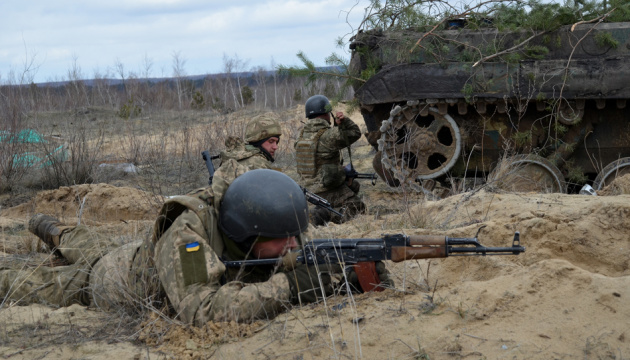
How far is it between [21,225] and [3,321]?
3.92 metres

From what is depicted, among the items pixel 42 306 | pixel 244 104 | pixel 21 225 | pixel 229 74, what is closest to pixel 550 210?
pixel 42 306

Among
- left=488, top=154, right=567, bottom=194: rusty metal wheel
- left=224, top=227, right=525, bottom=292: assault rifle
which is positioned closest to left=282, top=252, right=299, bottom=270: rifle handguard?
left=224, top=227, right=525, bottom=292: assault rifle

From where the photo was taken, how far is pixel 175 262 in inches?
130

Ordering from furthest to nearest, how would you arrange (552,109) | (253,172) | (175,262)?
1. (552,109)
2. (253,172)
3. (175,262)

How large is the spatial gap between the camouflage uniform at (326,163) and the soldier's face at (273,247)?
14.5 ft

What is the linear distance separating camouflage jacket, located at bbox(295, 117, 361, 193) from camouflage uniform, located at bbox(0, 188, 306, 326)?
13.8 feet

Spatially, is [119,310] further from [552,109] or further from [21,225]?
[552,109]

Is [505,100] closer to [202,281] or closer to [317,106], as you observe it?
[317,106]

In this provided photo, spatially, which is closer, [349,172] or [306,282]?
[306,282]

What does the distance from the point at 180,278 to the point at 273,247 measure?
0.52 metres

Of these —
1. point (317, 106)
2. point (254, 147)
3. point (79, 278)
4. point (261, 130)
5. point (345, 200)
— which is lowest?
point (345, 200)

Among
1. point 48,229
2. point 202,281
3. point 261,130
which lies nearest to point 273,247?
point 202,281

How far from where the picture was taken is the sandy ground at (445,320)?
2.85 metres

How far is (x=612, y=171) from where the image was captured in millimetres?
7117
